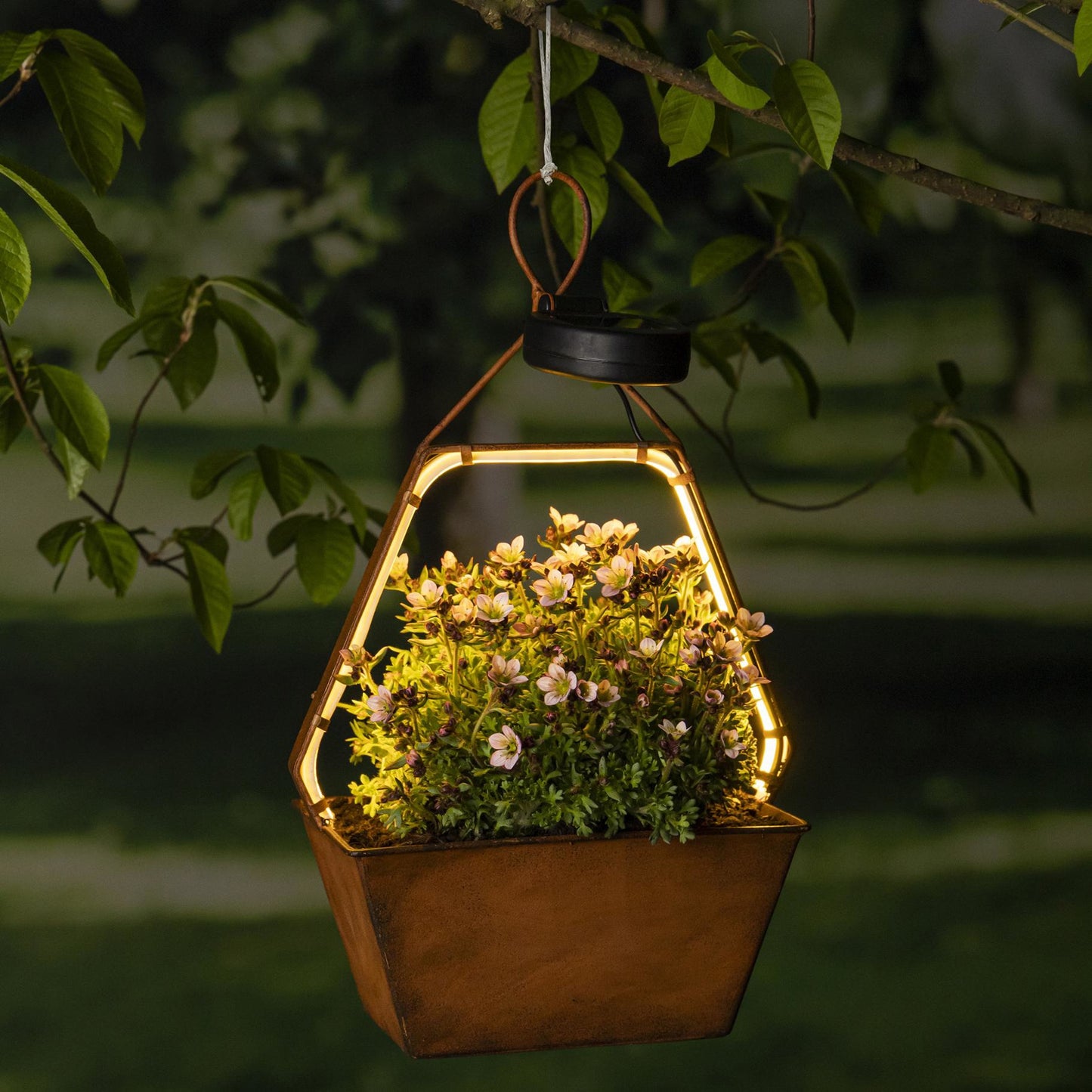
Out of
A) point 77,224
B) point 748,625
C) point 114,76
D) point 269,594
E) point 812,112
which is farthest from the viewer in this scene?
point 269,594

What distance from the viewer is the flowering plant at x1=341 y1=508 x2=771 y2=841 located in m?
0.95

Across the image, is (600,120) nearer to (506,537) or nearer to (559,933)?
(559,933)

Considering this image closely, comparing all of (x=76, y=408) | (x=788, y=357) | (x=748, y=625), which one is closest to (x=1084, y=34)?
(x=748, y=625)

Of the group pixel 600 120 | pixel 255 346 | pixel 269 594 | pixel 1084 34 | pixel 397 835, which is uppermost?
pixel 1084 34

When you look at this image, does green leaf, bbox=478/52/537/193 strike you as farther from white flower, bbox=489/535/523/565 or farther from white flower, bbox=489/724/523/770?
white flower, bbox=489/724/523/770

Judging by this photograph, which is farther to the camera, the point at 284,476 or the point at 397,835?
the point at 284,476

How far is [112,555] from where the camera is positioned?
1267 millimetres

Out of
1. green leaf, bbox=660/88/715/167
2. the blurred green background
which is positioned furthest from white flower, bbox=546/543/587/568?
the blurred green background

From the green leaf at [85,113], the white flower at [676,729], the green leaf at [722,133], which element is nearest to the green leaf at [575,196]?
the green leaf at [722,133]

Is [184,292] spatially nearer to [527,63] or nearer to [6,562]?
[527,63]

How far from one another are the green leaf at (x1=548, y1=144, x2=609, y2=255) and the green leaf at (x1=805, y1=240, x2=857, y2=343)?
302 millimetres

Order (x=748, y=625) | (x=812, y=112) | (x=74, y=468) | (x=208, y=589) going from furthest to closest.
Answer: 1. (x=208, y=589)
2. (x=74, y=468)
3. (x=748, y=625)
4. (x=812, y=112)

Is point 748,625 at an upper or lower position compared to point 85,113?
lower

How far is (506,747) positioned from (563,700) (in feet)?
0.18
